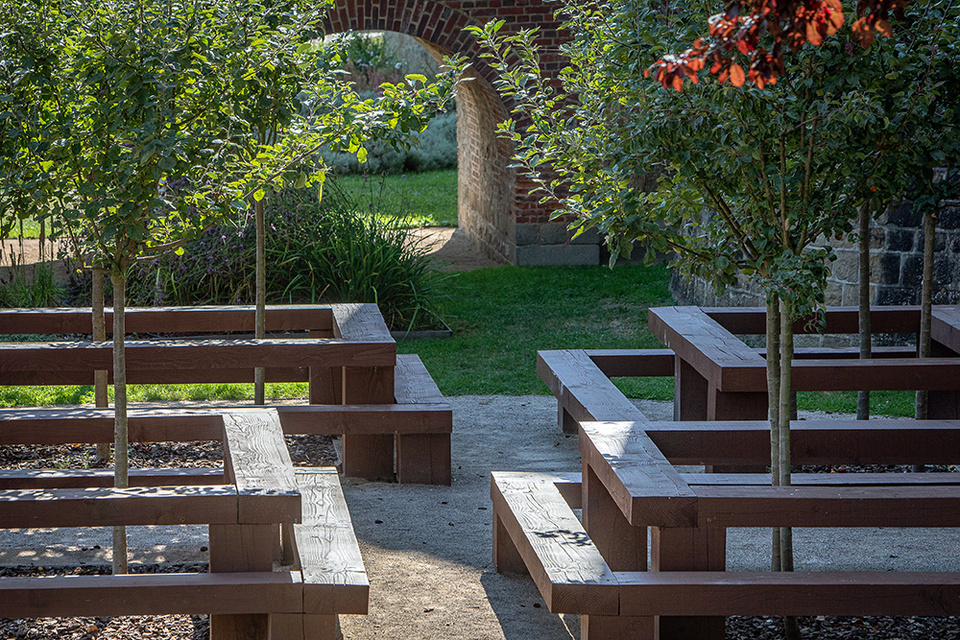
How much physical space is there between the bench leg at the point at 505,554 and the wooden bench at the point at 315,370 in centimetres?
124

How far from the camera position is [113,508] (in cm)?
294

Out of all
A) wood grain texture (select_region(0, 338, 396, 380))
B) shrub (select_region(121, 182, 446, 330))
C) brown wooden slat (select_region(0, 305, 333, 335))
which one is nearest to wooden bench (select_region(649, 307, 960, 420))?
wood grain texture (select_region(0, 338, 396, 380))

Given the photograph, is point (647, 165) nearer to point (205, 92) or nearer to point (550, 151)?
point (550, 151)

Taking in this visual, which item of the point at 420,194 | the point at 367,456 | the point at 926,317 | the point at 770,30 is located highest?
the point at 420,194

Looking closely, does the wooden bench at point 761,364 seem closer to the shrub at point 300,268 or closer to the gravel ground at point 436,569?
the gravel ground at point 436,569

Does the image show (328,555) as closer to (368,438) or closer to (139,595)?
(139,595)

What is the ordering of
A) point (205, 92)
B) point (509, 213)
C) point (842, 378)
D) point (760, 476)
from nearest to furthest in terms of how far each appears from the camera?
1. point (205, 92)
2. point (760, 476)
3. point (842, 378)
4. point (509, 213)

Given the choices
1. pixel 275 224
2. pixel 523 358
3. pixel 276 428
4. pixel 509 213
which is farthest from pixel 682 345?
pixel 509 213

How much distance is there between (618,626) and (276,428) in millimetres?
1474

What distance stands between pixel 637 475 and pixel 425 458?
2.42 meters

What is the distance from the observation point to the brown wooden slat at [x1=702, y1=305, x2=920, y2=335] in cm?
583

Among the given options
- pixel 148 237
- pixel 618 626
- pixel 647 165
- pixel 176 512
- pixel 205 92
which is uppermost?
pixel 205 92

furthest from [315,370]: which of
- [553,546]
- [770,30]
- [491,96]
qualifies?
[491,96]

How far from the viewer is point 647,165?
3.34 meters
